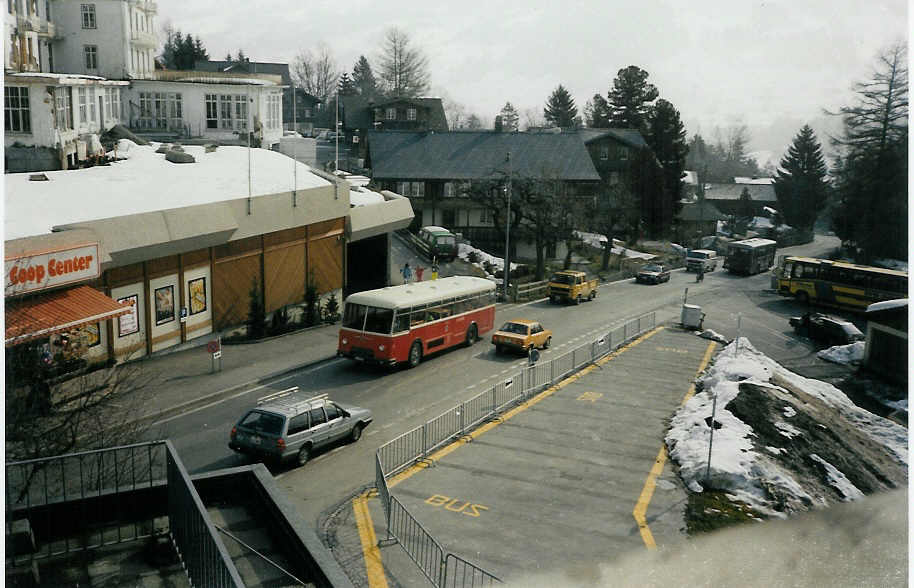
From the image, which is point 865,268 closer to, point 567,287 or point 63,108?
point 567,287

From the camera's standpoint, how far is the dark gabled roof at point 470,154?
6600cm

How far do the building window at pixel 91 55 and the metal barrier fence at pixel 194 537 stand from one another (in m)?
42.6

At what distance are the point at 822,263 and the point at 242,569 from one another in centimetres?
4653

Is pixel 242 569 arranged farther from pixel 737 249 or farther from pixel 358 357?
pixel 737 249

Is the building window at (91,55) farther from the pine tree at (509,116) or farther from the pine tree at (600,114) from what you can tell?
the pine tree at (509,116)

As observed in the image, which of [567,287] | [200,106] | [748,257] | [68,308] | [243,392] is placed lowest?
[243,392]

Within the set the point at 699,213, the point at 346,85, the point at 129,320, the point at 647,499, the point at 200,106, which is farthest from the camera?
the point at 346,85

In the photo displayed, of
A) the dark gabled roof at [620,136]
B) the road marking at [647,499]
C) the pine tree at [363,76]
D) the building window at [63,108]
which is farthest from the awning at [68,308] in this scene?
the pine tree at [363,76]

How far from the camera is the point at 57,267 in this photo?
2173 cm

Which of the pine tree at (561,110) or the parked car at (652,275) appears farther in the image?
the pine tree at (561,110)

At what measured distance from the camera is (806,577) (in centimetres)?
1319

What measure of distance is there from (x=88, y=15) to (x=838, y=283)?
45.0 meters

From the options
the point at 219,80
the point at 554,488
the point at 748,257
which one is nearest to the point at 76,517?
the point at 554,488

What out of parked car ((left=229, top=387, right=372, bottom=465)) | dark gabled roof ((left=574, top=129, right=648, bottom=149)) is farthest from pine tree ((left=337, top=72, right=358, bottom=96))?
parked car ((left=229, top=387, right=372, bottom=465))
